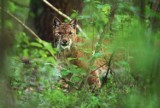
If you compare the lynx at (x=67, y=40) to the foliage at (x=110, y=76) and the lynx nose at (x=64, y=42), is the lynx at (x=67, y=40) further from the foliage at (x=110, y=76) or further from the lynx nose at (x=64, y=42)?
the foliage at (x=110, y=76)

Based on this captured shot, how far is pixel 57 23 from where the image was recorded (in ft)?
27.3

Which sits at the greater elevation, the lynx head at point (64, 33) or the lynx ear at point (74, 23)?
the lynx ear at point (74, 23)

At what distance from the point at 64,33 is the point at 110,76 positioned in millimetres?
2279

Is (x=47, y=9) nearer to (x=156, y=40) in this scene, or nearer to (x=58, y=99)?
(x=58, y=99)

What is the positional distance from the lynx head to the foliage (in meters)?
0.52

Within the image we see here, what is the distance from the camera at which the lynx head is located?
26.0 feet

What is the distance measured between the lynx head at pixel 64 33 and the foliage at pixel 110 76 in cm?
52

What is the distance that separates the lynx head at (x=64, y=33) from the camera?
7.93 meters

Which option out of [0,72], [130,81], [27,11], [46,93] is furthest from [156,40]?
[27,11]

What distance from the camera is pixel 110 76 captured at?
609 centimetres

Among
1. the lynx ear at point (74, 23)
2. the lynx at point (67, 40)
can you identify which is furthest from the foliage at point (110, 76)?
the lynx ear at point (74, 23)

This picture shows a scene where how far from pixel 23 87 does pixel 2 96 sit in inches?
171

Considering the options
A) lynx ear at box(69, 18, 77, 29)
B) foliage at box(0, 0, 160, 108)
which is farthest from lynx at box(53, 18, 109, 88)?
foliage at box(0, 0, 160, 108)

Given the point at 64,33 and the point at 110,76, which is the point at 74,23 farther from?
the point at 110,76
